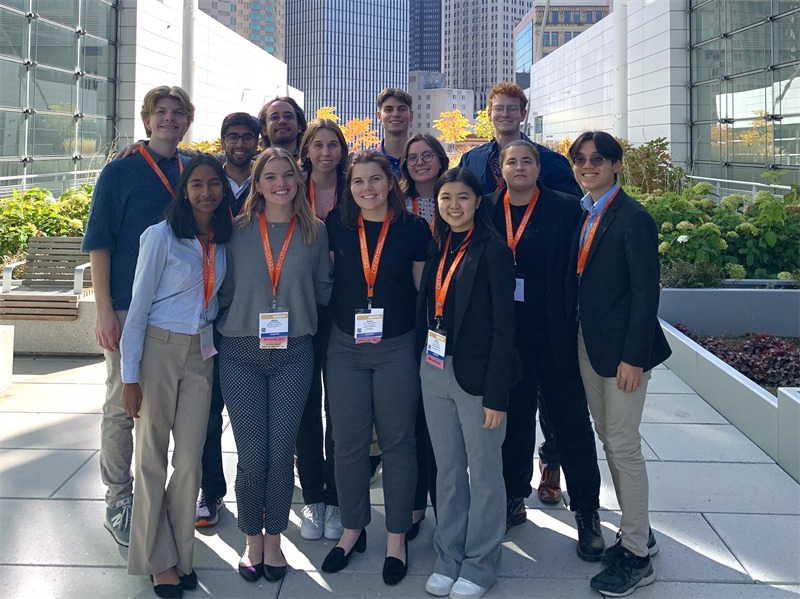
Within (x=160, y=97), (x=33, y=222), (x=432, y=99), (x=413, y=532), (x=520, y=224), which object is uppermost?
(x=432, y=99)

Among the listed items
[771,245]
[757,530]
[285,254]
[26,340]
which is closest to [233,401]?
[285,254]

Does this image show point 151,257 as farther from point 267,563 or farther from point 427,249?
point 267,563

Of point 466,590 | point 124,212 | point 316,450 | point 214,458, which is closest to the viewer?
point 466,590

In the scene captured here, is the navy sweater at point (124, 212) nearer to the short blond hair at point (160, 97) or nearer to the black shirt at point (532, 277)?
the short blond hair at point (160, 97)

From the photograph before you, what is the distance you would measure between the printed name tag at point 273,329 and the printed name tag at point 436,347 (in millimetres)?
737

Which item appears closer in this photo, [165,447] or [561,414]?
[165,447]

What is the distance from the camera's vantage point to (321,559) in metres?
3.70

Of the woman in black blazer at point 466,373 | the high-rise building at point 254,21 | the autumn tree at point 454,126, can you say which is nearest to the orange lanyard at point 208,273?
the woman in black blazer at point 466,373

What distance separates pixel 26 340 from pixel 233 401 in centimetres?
548

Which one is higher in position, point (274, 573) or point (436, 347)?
point (436, 347)

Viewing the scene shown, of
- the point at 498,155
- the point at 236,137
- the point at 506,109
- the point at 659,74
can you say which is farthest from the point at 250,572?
the point at 659,74

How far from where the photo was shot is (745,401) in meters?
5.57

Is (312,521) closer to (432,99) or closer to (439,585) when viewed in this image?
(439,585)

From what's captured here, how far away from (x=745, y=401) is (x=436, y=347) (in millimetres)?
3531
